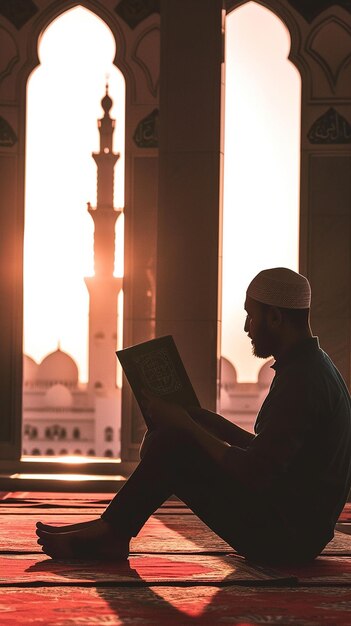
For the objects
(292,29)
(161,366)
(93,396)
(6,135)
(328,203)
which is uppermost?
(292,29)

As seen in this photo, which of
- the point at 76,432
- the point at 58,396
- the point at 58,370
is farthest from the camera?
the point at 76,432

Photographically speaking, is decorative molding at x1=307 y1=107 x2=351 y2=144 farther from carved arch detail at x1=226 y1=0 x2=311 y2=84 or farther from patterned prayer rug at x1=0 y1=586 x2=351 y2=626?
patterned prayer rug at x1=0 y1=586 x2=351 y2=626

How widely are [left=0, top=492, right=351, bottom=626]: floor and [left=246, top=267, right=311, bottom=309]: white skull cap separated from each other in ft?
1.86

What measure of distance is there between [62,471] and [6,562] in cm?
347

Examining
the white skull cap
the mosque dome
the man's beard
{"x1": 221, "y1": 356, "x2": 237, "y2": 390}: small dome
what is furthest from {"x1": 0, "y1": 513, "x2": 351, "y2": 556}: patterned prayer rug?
the mosque dome

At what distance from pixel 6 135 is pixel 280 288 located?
4.22 m

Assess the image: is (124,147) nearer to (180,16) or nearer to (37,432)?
(180,16)

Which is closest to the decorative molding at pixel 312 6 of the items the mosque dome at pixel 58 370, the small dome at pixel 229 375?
the small dome at pixel 229 375

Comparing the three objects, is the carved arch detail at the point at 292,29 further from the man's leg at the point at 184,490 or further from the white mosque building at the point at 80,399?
the white mosque building at the point at 80,399

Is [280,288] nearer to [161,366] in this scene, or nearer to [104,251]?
[161,366]

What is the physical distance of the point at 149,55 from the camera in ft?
21.7

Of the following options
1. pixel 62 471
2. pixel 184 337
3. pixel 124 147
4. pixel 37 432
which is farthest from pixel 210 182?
pixel 37 432

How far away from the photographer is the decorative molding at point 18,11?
260 inches

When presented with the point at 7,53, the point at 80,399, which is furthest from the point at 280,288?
the point at 80,399
